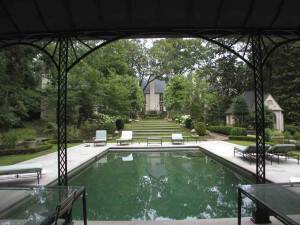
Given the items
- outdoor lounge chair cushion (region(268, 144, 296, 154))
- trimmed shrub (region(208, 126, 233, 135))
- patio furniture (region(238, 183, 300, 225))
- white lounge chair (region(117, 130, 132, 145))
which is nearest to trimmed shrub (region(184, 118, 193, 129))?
trimmed shrub (region(208, 126, 233, 135))

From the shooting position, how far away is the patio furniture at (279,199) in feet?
10.1

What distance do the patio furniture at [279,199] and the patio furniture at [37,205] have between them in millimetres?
2192

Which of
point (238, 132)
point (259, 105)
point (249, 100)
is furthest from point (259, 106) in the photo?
point (249, 100)

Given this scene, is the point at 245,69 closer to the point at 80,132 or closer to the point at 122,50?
the point at 122,50

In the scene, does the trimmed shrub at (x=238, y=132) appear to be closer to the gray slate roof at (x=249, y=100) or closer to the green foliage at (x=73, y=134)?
the gray slate roof at (x=249, y=100)

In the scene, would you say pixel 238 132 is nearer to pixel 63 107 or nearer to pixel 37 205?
pixel 63 107

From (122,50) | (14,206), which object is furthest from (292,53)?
(14,206)

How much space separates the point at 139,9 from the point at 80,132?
20733 mm

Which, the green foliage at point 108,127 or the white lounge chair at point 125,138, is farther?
the green foliage at point 108,127

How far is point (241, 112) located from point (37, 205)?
2504 centimetres

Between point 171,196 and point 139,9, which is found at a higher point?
point 139,9

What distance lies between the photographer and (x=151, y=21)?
486 cm

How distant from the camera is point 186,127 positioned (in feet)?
97.5

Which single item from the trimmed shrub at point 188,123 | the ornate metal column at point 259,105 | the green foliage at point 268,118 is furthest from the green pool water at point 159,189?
the trimmed shrub at point 188,123
